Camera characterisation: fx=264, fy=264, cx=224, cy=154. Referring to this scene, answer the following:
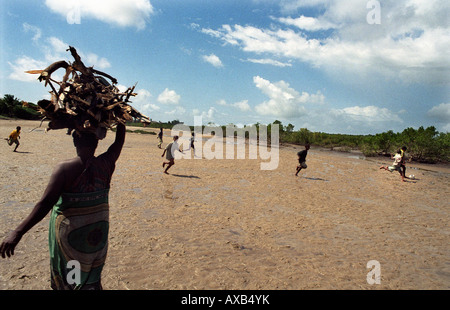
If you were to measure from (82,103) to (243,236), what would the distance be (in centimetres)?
433

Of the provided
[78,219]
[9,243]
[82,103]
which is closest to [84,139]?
[82,103]

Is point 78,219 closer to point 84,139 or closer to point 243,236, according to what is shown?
point 84,139

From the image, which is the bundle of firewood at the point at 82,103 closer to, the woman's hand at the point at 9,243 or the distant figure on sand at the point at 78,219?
the distant figure on sand at the point at 78,219

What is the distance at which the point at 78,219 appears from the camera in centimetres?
221

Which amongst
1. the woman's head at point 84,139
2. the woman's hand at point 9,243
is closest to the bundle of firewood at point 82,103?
the woman's head at point 84,139

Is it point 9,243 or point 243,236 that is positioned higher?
point 9,243

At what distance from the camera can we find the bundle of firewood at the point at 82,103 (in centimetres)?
218

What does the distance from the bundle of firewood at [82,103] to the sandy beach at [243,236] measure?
2399 millimetres

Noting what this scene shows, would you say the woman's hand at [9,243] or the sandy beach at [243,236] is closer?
the woman's hand at [9,243]

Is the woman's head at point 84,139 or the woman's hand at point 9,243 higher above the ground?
the woman's head at point 84,139

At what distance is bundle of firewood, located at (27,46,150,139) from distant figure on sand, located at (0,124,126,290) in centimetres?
14

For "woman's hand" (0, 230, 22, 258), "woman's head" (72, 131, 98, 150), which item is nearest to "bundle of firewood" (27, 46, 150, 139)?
"woman's head" (72, 131, 98, 150)

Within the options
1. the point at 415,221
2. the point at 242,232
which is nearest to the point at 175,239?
the point at 242,232
